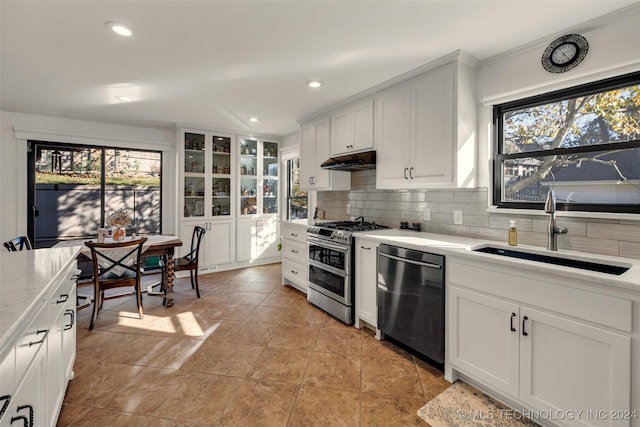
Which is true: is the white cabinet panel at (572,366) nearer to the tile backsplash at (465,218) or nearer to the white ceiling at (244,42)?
the tile backsplash at (465,218)

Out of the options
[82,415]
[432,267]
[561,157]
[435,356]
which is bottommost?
[82,415]

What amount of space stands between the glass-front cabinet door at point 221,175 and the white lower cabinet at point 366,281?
2992 millimetres

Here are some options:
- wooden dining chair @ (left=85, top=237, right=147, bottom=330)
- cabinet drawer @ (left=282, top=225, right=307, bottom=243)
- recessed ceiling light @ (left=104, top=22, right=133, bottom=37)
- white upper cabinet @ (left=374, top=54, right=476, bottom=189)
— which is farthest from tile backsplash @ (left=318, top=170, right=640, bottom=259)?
recessed ceiling light @ (left=104, top=22, right=133, bottom=37)

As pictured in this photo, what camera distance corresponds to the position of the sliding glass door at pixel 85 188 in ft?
13.6

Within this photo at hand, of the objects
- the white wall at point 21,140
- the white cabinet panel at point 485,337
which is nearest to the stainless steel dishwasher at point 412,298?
the white cabinet panel at point 485,337

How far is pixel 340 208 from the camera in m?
4.11

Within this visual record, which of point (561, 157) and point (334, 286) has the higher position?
point (561, 157)

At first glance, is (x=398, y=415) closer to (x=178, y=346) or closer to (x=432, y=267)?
(x=432, y=267)

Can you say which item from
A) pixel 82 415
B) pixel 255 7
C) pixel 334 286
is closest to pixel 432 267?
pixel 334 286

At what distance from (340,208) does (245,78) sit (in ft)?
6.63

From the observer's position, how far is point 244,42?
2.17 metres

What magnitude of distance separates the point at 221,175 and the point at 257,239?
4.21 ft

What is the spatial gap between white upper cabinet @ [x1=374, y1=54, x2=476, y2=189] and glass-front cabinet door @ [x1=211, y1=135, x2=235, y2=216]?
308cm

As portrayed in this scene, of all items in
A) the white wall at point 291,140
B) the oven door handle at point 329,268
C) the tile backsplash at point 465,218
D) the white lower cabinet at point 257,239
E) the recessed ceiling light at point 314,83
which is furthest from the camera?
the white lower cabinet at point 257,239
